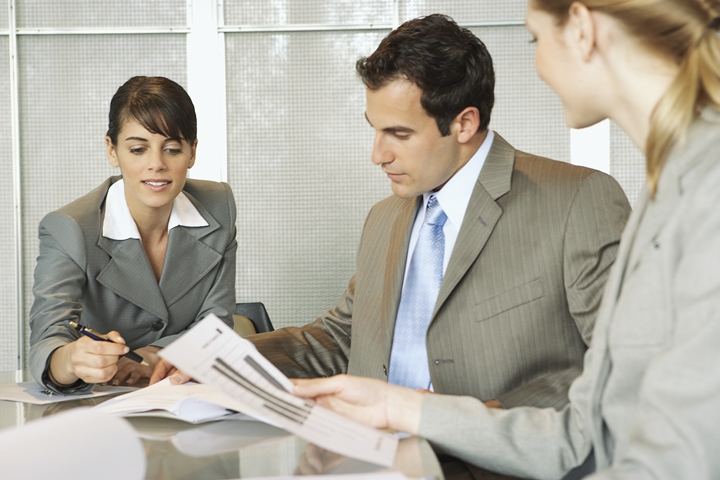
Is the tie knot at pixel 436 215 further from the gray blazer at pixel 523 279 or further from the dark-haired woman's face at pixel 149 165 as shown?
the dark-haired woman's face at pixel 149 165

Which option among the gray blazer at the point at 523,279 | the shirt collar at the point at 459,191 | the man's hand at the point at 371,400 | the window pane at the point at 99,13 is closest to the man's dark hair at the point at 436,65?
the shirt collar at the point at 459,191

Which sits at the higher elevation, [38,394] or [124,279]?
[124,279]

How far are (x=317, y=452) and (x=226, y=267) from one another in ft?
4.84

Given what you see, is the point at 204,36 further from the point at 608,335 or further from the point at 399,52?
the point at 608,335

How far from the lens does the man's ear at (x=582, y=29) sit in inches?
42.3

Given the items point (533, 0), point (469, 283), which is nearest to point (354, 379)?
point (469, 283)

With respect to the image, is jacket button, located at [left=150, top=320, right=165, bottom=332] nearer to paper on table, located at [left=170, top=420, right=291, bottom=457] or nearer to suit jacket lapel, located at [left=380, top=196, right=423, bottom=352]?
suit jacket lapel, located at [left=380, top=196, right=423, bottom=352]

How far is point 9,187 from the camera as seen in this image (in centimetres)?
433

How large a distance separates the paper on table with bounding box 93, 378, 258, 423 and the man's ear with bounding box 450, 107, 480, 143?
34.9 inches

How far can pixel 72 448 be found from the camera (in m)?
0.88

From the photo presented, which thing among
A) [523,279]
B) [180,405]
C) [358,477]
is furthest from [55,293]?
[358,477]

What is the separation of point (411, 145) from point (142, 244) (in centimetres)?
99

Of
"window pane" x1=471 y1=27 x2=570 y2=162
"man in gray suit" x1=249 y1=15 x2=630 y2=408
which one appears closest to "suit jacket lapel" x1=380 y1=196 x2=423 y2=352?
"man in gray suit" x1=249 y1=15 x2=630 y2=408

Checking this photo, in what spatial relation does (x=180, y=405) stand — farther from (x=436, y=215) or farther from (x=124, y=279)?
(x=124, y=279)
